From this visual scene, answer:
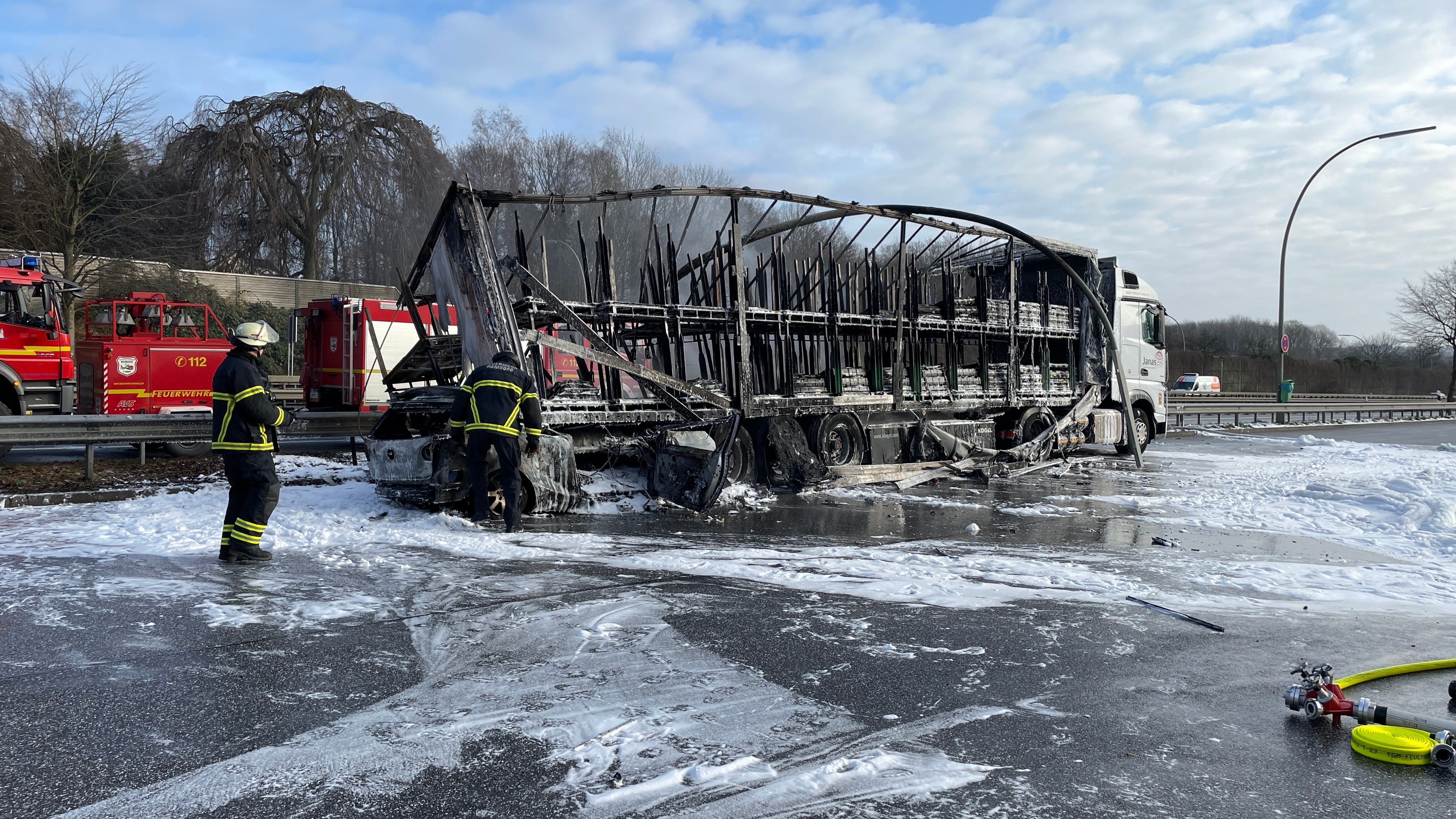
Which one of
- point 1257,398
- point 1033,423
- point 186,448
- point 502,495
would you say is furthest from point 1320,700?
point 1257,398

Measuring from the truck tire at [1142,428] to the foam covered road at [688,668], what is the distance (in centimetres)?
905

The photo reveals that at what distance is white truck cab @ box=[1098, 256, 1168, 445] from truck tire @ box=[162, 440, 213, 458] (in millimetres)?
15464

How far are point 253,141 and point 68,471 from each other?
63.7ft

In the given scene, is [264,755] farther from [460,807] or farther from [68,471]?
[68,471]

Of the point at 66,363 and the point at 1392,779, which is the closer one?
the point at 1392,779

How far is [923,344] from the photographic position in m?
14.5

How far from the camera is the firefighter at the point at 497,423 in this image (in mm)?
8023

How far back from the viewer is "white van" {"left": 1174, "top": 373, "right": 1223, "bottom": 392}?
1684 inches

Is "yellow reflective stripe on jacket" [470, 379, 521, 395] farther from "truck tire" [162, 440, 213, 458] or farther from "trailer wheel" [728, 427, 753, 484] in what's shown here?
"truck tire" [162, 440, 213, 458]

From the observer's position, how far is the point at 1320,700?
12.3 feet

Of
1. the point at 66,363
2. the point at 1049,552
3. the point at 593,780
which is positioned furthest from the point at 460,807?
the point at 66,363

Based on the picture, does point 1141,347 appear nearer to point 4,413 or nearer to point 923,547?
point 923,547

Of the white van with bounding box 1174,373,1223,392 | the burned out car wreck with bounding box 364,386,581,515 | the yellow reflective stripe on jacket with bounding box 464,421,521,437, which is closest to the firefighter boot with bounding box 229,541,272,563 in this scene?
the burned out car wreck with bounding box 364,386,581,515

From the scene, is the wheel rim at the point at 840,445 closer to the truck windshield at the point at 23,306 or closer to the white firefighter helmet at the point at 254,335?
the white firefighter helmet at the point at 254,335
